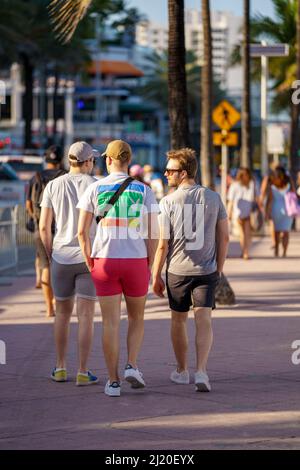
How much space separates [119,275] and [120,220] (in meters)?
0.42

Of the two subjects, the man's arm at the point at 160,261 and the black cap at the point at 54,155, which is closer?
Answer: the man's arm at the point at 160,261

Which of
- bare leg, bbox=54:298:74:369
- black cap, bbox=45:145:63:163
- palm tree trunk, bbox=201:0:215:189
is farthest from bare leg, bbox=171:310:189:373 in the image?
palm tree trunk, bbox=201:0:215:189

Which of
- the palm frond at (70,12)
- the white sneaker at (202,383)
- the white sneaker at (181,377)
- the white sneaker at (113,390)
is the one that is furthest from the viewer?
the palm frond at (70,12)

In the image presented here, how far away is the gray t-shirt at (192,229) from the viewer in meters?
10.3

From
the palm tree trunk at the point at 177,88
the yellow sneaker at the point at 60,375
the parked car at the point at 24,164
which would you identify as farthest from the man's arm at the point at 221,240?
the parked car at the point at 24,164

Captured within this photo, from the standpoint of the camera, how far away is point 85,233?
10.1 metres

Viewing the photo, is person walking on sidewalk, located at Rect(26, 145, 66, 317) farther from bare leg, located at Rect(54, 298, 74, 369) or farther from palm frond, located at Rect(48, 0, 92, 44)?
bare leg, located at Rect(54, 298, 74, 369)

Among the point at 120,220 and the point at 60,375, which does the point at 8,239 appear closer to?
the point at 60,375

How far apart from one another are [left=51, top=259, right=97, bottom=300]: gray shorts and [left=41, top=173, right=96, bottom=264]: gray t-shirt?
63 mm

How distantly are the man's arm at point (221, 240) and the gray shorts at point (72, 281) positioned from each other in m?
1.04

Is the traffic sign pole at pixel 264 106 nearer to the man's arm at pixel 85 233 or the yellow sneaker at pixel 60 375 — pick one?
the yellow sneaker at pixel 60 375

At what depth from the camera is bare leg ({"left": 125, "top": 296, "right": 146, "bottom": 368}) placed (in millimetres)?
10109
